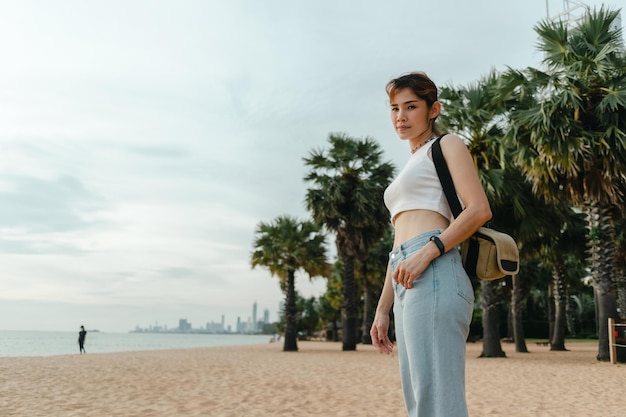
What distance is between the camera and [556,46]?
16.0m

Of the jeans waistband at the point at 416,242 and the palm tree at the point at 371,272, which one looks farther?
the palm tree at the point at 371,272

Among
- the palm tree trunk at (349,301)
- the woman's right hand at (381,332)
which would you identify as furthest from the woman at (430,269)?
the palm tree trunk at (349,301)

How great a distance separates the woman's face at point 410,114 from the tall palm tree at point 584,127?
46.5 feet

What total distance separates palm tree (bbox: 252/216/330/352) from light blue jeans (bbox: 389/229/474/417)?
86.9 ft

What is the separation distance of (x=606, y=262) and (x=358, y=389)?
9734 mm

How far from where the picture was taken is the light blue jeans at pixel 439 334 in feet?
5.70

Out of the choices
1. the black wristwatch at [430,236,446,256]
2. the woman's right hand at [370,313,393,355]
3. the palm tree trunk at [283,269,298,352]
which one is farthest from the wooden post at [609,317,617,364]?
the palm tree trunk at [283,269,298,352]

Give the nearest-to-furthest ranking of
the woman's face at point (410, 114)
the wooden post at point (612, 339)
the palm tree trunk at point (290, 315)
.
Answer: the woman's face at point (410, 114) < the wooden post at point (612, 339) < the palm tree trunk at point (290, 315)

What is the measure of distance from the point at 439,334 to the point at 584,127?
16116mm

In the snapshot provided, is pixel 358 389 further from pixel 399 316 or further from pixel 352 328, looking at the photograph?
pixel 352 328

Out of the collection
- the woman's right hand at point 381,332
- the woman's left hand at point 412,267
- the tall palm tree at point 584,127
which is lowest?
the woman's right hand at point 381,332

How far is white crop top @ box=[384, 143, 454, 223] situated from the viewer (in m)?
1.93

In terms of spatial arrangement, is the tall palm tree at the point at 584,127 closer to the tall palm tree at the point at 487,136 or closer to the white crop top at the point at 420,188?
the tall palm tree at the point at 487,136

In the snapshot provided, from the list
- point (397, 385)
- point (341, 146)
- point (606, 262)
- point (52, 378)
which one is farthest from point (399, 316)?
point (341, 146)
